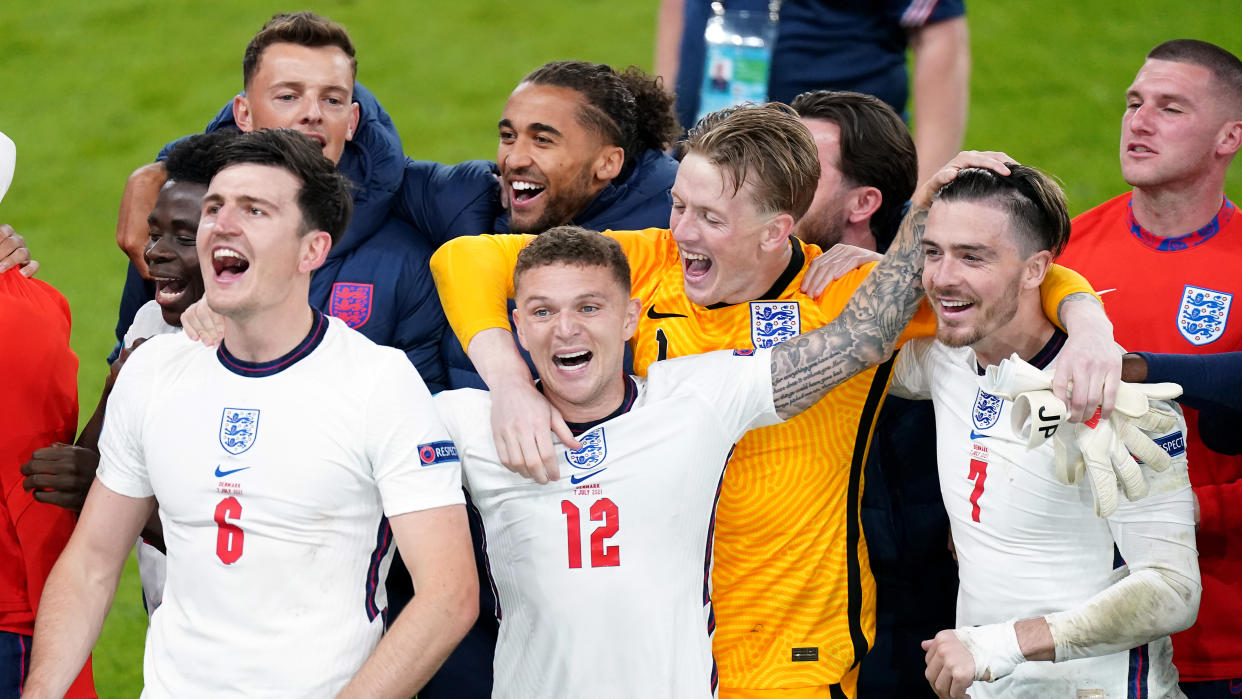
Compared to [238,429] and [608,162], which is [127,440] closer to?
[238,429]

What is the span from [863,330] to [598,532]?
2.88ft

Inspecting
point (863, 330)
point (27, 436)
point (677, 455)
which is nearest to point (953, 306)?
point (863, 330)

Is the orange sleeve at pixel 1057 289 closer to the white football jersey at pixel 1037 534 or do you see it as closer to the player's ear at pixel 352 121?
the white football jersey at pixel 1037 534

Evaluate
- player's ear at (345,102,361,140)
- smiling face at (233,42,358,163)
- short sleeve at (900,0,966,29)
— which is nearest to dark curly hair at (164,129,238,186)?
smiling face at (233,42,358,163)

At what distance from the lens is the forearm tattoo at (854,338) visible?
12.5 feet

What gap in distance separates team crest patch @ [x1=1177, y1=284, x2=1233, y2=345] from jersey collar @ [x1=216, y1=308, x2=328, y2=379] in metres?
2.51

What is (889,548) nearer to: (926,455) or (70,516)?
(926,455)

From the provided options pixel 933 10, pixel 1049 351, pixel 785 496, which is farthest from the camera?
pixel 933 10

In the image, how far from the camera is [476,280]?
4164mm

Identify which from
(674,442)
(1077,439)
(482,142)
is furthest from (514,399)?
(482,142)

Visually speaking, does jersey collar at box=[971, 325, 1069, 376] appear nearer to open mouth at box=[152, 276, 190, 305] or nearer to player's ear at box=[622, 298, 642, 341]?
player's ear at box=[622, 298, 642, 341]

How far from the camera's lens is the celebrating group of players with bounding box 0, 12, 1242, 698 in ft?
11.7

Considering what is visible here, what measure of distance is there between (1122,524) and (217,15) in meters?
13.0

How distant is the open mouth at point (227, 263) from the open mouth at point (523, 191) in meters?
1.28
